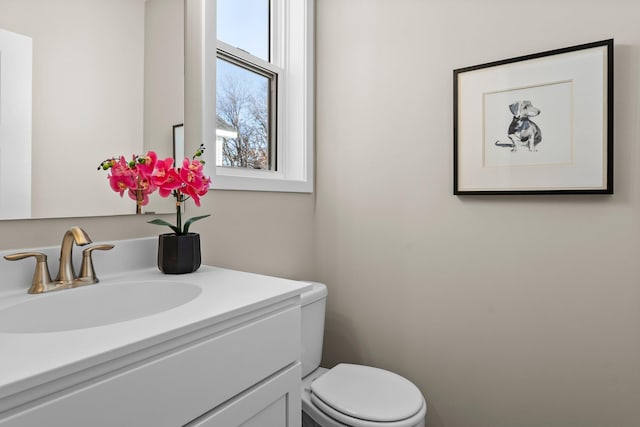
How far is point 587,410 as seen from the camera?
117cm

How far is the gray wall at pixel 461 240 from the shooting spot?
3.69ft

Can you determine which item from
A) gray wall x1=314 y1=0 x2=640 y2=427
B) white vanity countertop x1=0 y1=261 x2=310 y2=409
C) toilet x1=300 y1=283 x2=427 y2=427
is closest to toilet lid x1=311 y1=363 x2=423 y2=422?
toilet x1=300 y1=283 x2=427 y2=427

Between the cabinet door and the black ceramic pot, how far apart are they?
40cm

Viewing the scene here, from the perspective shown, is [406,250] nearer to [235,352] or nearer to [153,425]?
[235,352]

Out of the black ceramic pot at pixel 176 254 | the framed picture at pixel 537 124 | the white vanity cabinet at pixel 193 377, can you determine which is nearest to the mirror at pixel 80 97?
the black ceramic pot at pixel 176 254

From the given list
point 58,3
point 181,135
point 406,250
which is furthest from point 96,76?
point 406,250

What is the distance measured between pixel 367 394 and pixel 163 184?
36.5 inches

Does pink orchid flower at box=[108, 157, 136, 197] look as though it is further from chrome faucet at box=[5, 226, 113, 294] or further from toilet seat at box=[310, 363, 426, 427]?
toilet seat at box=[310, 363, 426, 427]

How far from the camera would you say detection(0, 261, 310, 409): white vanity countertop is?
461mm

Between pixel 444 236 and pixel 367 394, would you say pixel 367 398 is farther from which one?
pixel 444 236

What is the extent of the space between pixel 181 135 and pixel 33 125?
403 millimetres

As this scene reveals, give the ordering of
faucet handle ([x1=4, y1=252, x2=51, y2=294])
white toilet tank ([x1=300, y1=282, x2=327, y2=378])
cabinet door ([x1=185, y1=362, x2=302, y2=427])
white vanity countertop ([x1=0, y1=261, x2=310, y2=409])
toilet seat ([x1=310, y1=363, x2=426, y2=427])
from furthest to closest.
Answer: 1. white toilet tank ([x1=300, y1=282, x2=327, y2=378])
2. toilet seat ([x1=310, y1=363, x2=426, y2=427])
3. faucet handle ([x1=4, y1=252, x2=51, y2=294])
4. cabinet door ([x1=185, y1=362, x2=302, y2=427])
5. white vanity countertop ([x1=0, y1=261, x2=310, y2=409])

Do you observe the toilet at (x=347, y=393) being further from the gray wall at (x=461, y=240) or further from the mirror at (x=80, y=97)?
the mirror at (x=80, y=97)

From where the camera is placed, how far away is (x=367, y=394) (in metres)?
1.20
